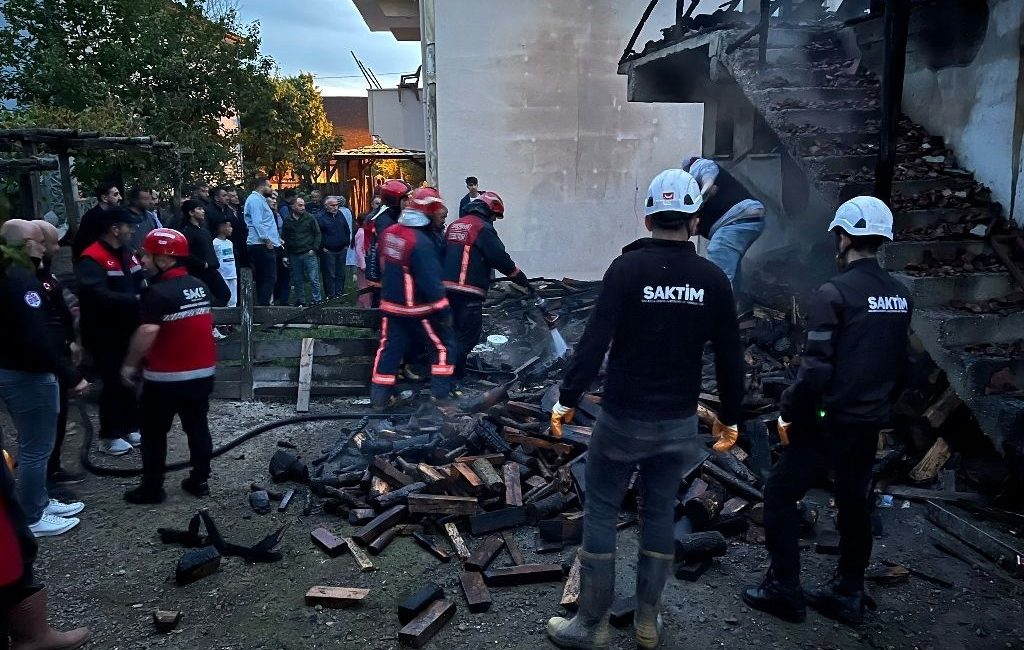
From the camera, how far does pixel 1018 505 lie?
502 cm

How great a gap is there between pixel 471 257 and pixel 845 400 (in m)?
4.95

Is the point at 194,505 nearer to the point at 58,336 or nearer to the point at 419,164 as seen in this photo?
the point at 58,336

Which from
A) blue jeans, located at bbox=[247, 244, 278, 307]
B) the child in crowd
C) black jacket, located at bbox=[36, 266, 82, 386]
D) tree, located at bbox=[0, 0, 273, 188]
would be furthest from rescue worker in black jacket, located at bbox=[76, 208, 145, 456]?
tree, located at bbox=[0, 0, 273, 188]

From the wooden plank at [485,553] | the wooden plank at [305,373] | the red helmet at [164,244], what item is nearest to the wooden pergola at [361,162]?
the wooden plank at [305,373]

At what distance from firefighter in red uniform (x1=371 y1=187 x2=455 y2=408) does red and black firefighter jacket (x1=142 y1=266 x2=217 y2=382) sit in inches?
92.3

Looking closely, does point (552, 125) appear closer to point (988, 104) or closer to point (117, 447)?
point (988, 104)

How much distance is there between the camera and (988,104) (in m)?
6.39

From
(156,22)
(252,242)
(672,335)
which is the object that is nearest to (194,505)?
(672,335)

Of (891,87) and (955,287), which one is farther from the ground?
(891,87)

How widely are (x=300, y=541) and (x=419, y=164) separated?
69.0 ft

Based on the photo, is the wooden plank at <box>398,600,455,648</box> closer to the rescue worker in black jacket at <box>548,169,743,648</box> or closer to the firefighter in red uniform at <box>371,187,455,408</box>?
the rescue worker in black jacket at <box>548,169,743,648</box>

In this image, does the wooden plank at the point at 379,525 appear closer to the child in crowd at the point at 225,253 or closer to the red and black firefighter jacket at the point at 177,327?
the red and black firefighter jacket at the point at 177,327

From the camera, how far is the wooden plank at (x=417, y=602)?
3.89m

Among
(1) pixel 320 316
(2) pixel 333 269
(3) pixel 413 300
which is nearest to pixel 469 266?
(3) pixel 413 300
